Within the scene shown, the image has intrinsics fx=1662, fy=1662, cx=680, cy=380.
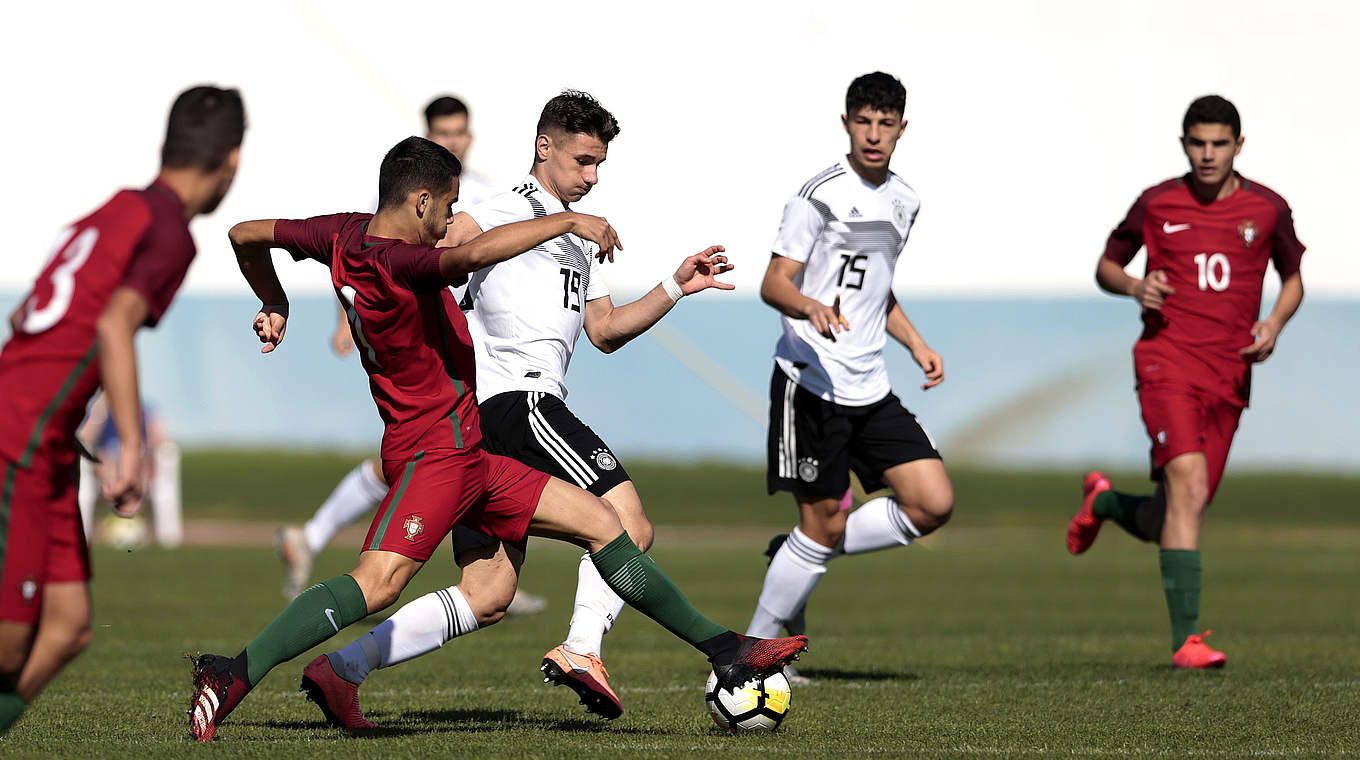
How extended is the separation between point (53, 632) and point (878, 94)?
15.0 ft

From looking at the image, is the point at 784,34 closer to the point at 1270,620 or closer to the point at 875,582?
the point at 875,582

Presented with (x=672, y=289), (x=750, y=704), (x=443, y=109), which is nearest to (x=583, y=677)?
(x=750, y=704)

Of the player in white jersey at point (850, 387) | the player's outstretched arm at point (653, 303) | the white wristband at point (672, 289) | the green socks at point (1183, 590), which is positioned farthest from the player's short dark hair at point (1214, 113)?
the white wristband at point (672, 289)

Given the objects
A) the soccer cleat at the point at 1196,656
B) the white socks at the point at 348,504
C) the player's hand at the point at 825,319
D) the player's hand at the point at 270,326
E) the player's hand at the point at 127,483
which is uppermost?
the player's hand at the point at 825,319

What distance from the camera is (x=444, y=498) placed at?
5.52m

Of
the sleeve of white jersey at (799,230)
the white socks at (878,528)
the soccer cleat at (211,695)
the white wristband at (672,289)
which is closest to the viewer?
the soccer cleat at (211,695)

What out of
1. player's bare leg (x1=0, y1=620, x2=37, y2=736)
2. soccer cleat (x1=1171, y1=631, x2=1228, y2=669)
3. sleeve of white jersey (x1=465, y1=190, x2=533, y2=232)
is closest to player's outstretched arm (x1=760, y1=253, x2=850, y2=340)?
sleeve of white jersey (x1=465, y1=190, x2=533, y2=232)

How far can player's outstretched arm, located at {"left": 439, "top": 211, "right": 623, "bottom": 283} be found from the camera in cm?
505

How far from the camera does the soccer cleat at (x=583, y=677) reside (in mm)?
5848

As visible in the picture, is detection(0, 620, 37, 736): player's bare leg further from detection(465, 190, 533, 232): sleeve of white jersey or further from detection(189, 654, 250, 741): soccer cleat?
detection(465, 190, 533, 232): sleeve of white jersey

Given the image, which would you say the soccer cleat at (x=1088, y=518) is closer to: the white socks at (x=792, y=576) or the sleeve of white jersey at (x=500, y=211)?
the white socks at (x=792, y=576)

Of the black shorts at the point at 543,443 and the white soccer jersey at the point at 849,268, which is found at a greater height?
the white soccer jersey at the point at 849,268

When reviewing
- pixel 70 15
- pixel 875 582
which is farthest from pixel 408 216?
pixel 70 15

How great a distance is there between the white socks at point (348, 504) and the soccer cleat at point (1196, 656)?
16.0ft
